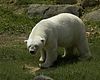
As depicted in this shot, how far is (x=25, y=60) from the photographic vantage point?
9734 millimetres

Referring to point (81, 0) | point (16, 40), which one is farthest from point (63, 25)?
point (81, 0)

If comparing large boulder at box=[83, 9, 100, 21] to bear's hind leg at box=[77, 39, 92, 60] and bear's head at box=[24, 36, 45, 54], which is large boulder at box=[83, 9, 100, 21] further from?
bear's head at box=[24, 36, 45, 54]

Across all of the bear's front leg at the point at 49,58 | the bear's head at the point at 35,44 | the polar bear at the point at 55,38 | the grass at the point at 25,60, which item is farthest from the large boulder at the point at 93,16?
the bear's head at the point at 35,44

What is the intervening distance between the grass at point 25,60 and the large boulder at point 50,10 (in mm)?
416

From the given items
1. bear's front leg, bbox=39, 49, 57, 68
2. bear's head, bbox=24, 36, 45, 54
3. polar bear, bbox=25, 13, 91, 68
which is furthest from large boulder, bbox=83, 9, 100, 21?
bear's head, bbox=24, 36, 45, 54

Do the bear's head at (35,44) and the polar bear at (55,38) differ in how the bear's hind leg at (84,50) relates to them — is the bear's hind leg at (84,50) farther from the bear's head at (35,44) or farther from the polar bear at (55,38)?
the bear's head at (35,44)

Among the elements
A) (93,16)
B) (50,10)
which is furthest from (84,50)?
(50,10)

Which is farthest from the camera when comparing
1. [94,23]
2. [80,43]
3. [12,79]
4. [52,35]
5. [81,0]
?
[81,0]

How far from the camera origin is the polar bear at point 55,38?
348 inches

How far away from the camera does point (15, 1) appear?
58.5 ft

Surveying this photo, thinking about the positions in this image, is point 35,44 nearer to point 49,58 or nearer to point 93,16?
point 49,58

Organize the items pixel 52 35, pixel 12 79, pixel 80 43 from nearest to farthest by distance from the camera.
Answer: pixel 12 79, pixel 52 35, pixel 80 43

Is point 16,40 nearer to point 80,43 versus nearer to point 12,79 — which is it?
point 80,43

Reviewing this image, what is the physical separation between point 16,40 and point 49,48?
3467 millimetres
